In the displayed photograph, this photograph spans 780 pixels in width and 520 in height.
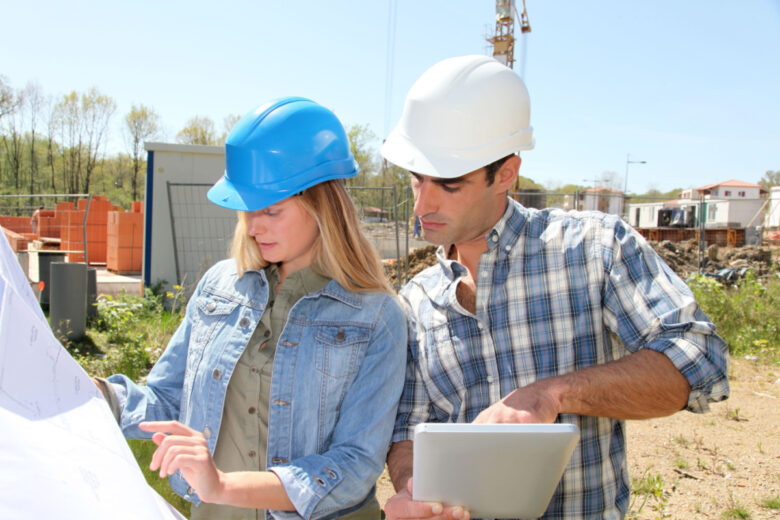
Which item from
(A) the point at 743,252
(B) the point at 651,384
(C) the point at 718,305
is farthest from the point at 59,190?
(B) the point at 651,384

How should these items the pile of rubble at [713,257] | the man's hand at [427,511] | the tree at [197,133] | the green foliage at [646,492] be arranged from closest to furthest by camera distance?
the man's hand at [427,511] < the green foliage at [646,492] < the pile of rubble at [713,257] < the tree at [197,133]

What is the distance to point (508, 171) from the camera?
6.22 ft

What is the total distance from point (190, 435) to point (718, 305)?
7.86 metres

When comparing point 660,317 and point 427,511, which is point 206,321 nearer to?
point 427,511

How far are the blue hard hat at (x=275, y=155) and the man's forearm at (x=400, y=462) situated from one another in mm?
880

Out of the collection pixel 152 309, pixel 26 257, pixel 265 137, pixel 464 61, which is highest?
pixel 464 61

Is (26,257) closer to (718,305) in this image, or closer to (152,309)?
(152,309)

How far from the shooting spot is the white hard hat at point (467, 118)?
1.82m

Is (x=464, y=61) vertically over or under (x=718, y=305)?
over

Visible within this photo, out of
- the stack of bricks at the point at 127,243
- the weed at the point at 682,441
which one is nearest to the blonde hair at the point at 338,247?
the weed at the point at 682,441

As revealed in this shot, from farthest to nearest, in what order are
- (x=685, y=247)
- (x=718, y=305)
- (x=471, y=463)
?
1. (x=685, y=247)
2. (x=718, y=305)
3. (x=471, y=463)

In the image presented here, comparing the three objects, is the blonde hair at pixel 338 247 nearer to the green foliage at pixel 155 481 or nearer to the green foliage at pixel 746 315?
the green foliage at pixel 155 481

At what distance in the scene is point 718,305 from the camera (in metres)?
7.62

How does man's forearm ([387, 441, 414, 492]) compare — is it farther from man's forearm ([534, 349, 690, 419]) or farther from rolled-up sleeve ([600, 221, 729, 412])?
rolled-up sleeve ([600, 221, 729, 412])
